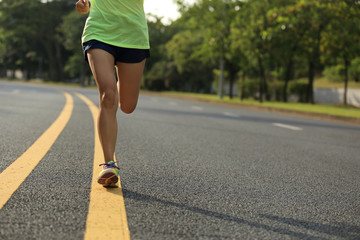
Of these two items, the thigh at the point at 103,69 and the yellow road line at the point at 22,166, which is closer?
the yellow road line at the point at 22,166

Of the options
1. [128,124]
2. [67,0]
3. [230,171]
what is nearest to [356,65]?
[128,124]

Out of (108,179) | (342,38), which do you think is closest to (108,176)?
(108,179)

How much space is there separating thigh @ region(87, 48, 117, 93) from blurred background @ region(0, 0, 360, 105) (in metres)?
13.3

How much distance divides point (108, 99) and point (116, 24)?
24.2 inches

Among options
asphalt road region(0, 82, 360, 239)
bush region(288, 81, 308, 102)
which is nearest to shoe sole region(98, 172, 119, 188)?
asphalt road region(0, 82, 360, 239)

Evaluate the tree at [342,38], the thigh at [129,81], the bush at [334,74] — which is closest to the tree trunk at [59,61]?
the bush at [334,74]

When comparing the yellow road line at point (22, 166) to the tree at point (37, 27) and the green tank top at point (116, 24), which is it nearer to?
the green tank top at point (116, 24)

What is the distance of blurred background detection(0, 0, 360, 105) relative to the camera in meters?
26.8

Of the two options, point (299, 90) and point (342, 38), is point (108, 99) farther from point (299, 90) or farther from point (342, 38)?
point (299, 90)

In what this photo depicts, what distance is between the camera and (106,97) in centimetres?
362

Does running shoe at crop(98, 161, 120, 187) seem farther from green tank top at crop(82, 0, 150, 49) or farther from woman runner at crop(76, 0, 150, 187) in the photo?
green tank top at crop(82, 0, 150, 49)

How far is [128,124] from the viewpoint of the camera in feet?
30.7

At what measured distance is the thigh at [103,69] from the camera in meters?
3.62

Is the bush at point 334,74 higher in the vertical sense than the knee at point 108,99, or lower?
higher
